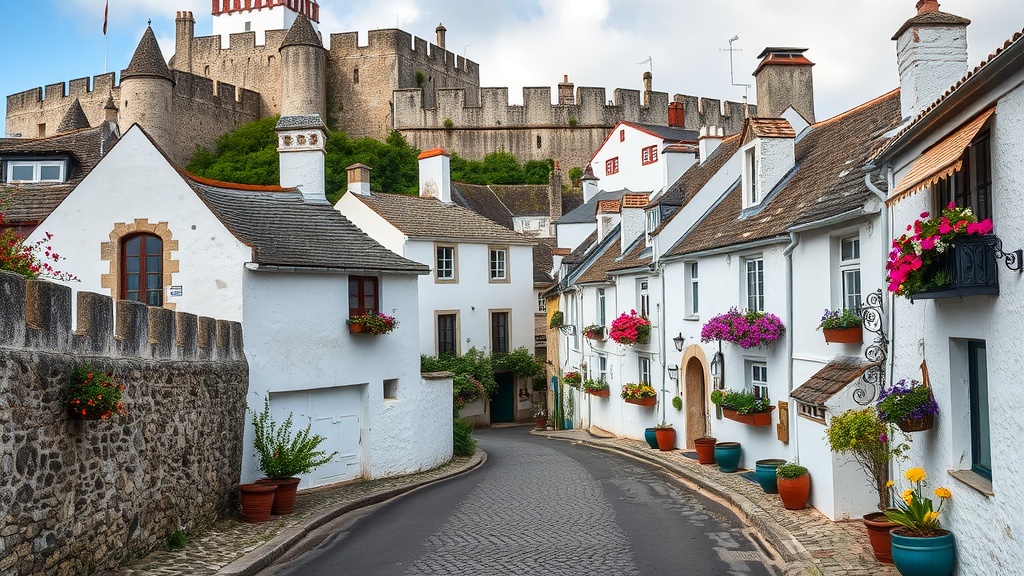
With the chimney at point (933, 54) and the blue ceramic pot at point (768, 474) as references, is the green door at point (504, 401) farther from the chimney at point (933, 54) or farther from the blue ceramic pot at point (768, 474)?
the chimney at point (933, 54)

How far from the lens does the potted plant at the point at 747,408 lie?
50.4 ft

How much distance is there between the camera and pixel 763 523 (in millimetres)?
11867

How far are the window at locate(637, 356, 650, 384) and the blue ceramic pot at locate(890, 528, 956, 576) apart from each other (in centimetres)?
1438

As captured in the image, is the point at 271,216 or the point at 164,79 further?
the point at 164,79

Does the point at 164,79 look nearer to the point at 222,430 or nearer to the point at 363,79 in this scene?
the point at 363,79

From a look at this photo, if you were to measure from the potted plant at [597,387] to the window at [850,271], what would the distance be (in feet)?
44.6

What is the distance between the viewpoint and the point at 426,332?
108ft

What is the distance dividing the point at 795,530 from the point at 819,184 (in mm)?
6062

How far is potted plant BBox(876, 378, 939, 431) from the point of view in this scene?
8703 millimetres

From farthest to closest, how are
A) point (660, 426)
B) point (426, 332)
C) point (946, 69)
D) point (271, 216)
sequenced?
point (426, 332)
point (660, 426)
point (271, 216)
point (946, 69)

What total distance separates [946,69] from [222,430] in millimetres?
10386

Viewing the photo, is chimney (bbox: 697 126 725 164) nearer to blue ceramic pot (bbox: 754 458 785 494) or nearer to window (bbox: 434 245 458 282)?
window (bbox: 434 245 458 282)

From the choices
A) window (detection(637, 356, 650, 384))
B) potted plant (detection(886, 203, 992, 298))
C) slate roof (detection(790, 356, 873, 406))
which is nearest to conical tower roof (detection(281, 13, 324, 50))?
window (detection(637, 356, 650, 384))

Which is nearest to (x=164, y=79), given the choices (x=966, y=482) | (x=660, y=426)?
(x=660, y=426)
